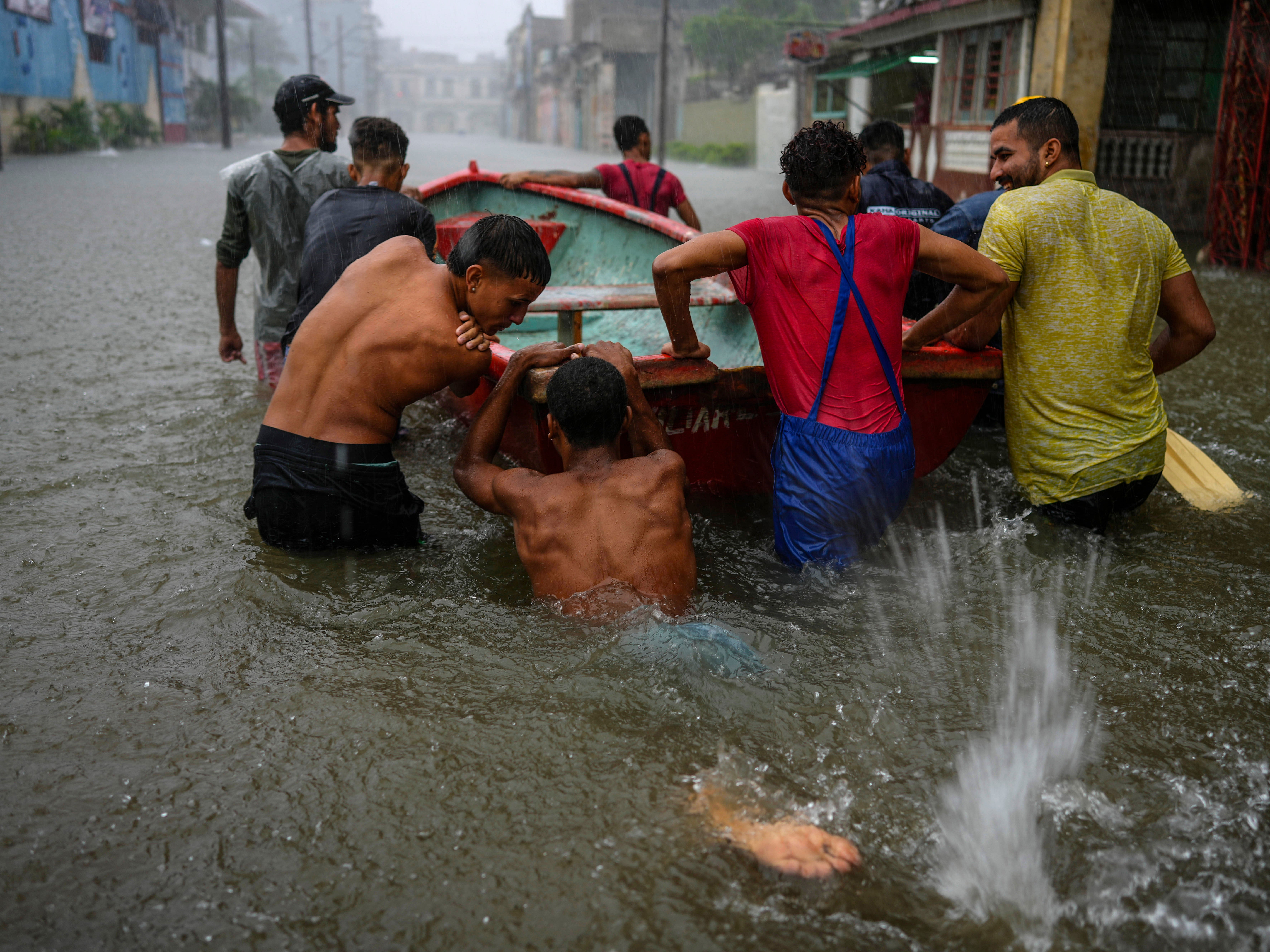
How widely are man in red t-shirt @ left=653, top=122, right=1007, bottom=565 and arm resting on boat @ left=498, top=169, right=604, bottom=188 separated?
3.53 meters

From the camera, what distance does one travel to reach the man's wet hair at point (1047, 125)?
321 centimetres

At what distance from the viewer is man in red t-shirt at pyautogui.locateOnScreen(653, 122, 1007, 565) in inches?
109

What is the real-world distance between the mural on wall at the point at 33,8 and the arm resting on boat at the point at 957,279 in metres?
25.8

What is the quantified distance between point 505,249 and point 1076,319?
1.87m

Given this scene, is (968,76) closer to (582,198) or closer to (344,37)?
(582,198)

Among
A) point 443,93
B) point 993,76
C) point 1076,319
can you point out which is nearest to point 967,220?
point 1076,319

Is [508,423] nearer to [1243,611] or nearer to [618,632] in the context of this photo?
[618,632]

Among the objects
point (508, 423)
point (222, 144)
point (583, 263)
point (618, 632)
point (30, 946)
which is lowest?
point (30, 946)

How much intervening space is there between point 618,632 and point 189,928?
4.07 feet

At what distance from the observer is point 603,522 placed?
8.82 ft

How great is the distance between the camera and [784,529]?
10.3 feet

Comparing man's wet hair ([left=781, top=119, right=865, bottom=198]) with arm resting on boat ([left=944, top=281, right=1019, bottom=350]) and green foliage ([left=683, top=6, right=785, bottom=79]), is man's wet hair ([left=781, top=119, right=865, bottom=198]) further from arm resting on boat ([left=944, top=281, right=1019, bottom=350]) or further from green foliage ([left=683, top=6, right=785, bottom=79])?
green foliage ([left=683, top=6, right=785, bottom=79])

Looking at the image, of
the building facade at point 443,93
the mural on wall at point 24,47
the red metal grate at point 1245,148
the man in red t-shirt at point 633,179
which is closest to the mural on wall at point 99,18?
the mural on wall at point 24,47

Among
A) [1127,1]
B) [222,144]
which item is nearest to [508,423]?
[1127,1]
